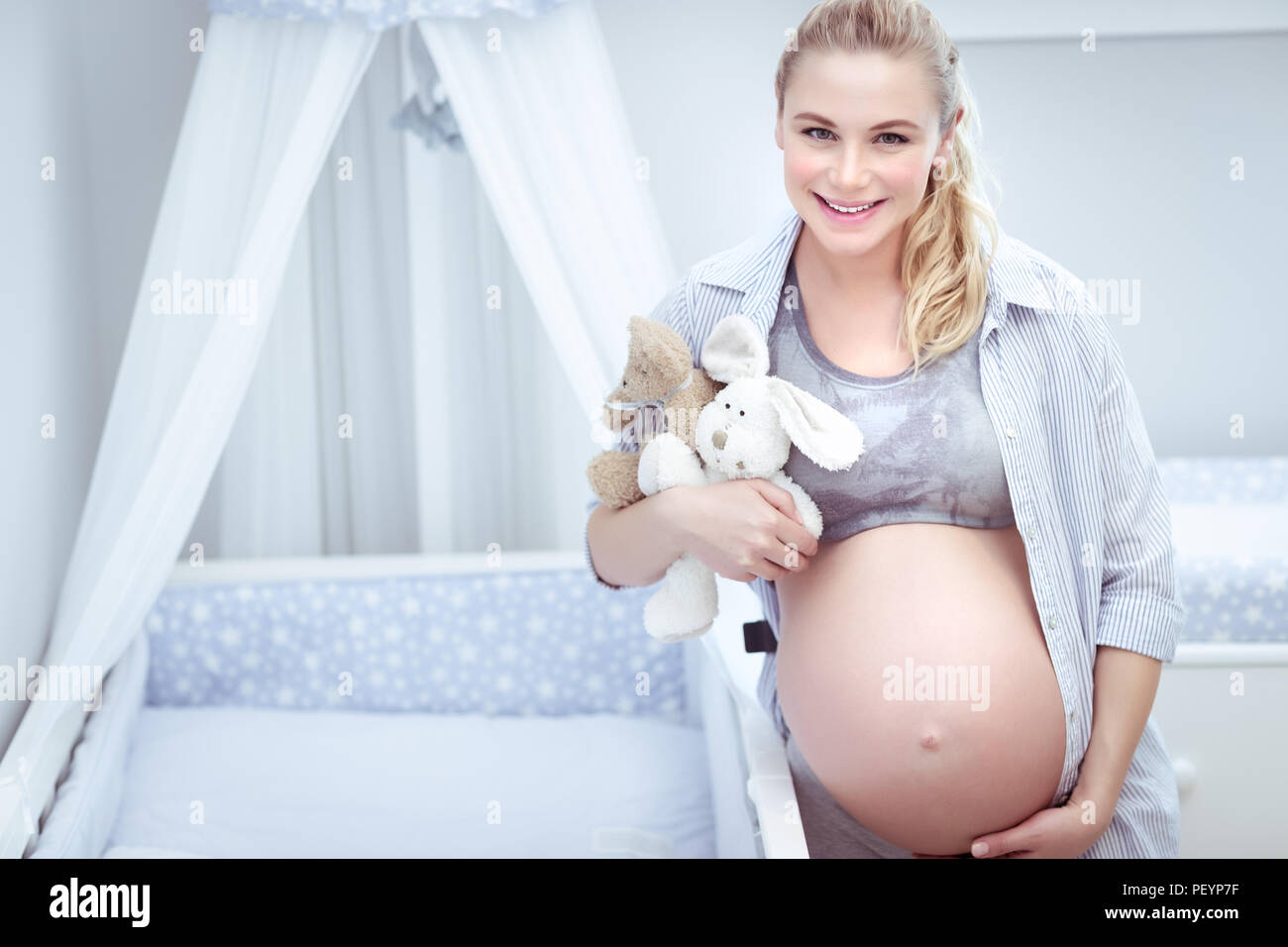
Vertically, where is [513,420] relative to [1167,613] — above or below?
above

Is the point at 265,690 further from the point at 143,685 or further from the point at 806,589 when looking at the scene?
the point at 806,589

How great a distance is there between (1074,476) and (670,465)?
44cm

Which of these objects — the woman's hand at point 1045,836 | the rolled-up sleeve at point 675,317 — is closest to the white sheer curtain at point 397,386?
the rolled-up sleeve at point 675,317

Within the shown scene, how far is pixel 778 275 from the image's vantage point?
1172 millimetres

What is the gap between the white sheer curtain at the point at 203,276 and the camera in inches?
69.9

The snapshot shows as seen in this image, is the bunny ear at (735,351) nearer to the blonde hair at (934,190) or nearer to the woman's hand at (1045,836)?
the blonde hair at (934,190)

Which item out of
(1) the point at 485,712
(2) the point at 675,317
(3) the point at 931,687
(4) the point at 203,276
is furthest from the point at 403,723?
(3) the point at 931,687

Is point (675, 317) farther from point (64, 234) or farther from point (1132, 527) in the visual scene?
point (64, 234)

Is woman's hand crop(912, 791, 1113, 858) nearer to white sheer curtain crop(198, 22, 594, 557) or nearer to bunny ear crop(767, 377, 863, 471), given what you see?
bunny ear crop(767, 377, 863, 471)

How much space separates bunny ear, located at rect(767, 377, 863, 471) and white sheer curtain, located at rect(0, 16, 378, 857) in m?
1.12

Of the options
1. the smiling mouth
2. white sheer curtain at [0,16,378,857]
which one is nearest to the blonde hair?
the smiling mouth
